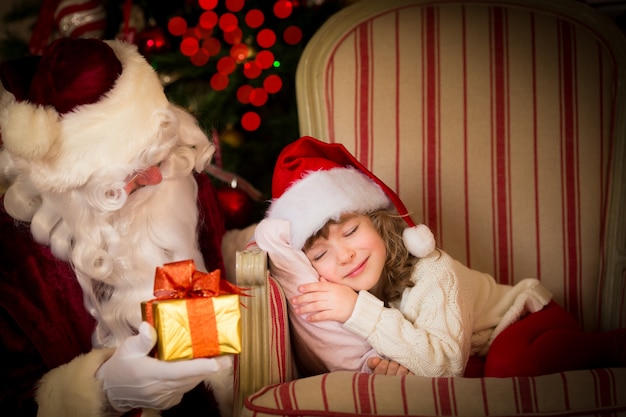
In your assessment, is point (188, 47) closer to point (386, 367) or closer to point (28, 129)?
point (28, 129)

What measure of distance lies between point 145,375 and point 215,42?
1080 mm

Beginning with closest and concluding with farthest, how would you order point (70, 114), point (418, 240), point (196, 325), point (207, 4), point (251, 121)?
point (196, 325)
point (70, 114)
point (418, 240)
point (207, 4)
point (251, 121)

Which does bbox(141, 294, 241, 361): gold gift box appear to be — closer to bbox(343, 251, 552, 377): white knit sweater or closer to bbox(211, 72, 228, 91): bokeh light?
bbox(343, 251, 552, 377): white knit sweater

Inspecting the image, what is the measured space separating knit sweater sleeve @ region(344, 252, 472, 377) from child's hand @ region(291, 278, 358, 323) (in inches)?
0.7

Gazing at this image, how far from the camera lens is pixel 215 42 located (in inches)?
70.2

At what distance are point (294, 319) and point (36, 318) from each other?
1.57ft

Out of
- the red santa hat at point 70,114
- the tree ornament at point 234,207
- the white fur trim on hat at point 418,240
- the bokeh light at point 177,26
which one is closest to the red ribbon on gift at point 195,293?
the red santa hat at point 70,114

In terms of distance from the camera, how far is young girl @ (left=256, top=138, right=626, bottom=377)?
1139 mm

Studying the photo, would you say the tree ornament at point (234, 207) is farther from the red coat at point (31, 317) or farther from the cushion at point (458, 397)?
the cushion at point (458, 397)

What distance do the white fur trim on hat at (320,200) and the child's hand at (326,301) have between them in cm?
9

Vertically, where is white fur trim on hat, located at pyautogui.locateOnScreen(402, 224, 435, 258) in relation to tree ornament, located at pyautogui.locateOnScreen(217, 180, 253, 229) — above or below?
above

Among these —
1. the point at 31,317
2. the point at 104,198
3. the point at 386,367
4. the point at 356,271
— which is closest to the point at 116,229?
the point at 104,198

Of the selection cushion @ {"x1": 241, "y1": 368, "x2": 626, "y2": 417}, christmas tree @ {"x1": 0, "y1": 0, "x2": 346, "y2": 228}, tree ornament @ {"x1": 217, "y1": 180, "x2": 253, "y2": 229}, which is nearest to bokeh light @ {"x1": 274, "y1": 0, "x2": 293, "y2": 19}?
christmas tree @ {"x1": 0, "y1": 0, "x2": 346, "y2": 228}

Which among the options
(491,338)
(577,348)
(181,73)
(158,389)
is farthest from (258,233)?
(181,73)
